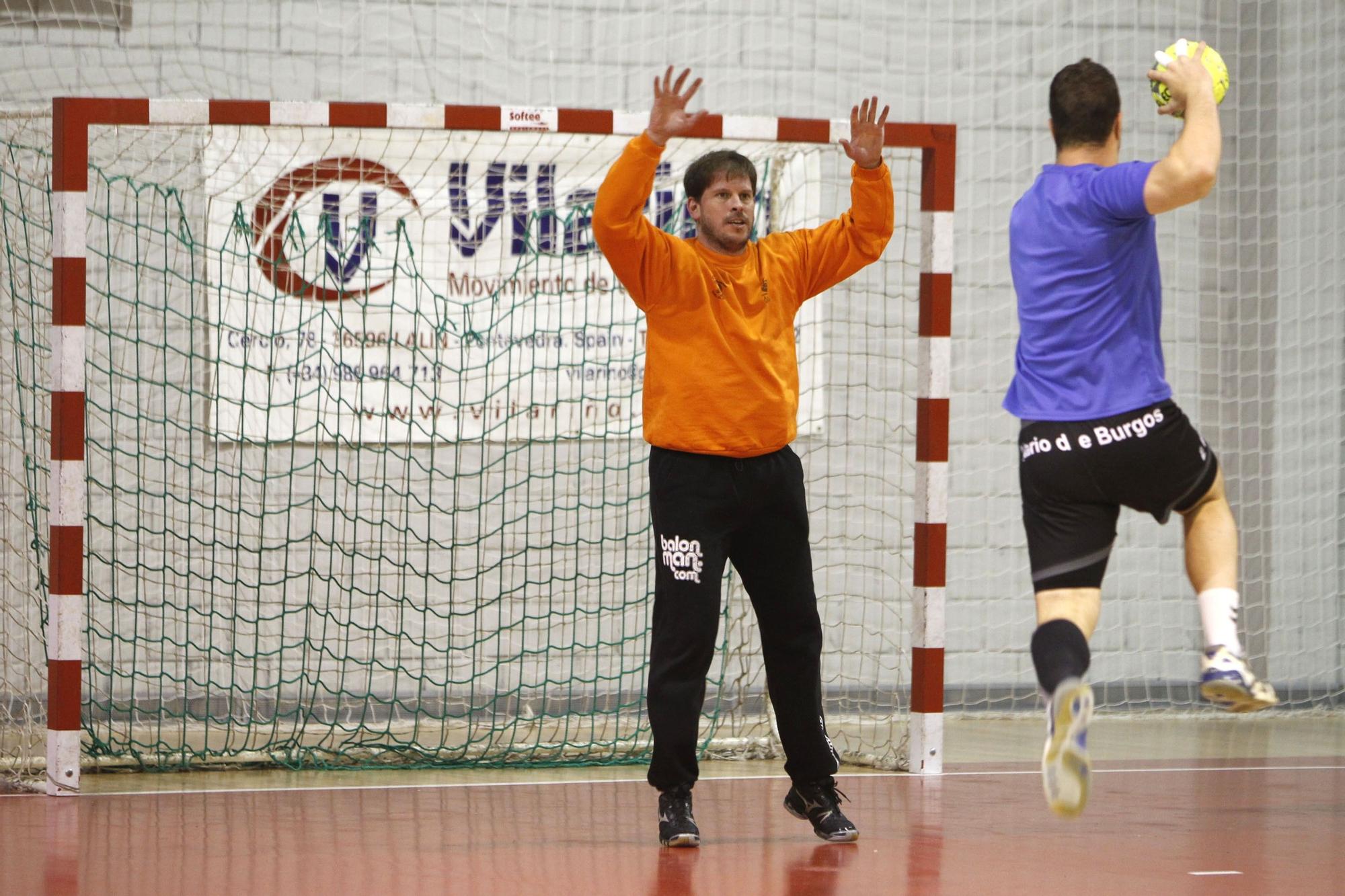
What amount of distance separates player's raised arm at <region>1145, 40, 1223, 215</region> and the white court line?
3213 millimetres

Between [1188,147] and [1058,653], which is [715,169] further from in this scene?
[1058,653]

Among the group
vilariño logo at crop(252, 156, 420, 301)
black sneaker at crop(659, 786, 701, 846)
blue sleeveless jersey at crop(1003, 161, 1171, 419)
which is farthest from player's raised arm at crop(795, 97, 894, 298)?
vilariño logo at crop(252, 156, 420, 301)

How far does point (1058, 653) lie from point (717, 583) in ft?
4.35

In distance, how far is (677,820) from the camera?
15.5 ft

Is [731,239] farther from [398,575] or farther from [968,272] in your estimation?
[968,272]

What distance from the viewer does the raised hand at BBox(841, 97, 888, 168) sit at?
4.66 m

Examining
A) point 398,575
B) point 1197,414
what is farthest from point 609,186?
point 1197,414

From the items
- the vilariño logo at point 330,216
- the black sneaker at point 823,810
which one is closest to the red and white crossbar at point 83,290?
the black sneaker at point 823,810

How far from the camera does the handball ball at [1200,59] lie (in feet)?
12.1

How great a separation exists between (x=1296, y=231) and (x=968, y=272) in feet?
6.43

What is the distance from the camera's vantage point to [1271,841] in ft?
16.1

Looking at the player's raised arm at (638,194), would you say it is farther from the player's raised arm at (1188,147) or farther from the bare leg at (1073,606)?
the bare leg at (1073,606)

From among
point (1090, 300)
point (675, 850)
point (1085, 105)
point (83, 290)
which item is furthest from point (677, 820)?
point (83, 290)

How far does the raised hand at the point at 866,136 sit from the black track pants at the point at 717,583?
91 cm
